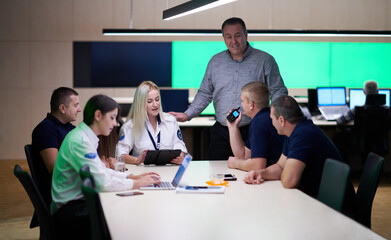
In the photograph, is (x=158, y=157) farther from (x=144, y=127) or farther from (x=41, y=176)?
(x=41, y=176)

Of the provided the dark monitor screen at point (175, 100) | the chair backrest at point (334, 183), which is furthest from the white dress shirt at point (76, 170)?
the dark monitor screen at point (175, 100)

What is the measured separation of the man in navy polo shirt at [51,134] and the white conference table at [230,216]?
728 mm

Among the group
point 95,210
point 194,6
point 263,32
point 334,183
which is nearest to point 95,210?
point 95,210

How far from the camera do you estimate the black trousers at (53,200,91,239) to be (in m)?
2.38

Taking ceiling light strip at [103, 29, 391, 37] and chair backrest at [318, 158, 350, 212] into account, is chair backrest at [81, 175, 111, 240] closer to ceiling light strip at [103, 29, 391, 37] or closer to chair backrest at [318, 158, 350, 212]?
chair backrest at [318, 158, 350, 212]

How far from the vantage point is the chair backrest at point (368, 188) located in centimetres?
242

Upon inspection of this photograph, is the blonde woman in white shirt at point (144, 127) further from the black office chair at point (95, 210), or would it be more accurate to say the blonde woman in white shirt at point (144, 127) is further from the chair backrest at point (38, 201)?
the black office chair at point (95, 210)

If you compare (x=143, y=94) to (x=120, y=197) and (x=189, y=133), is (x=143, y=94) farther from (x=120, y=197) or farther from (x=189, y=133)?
(x=189, y=133)

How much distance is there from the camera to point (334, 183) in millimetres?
2250

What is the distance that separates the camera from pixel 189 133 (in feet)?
20.5

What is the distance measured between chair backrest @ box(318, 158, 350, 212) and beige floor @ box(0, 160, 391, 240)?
1896mm

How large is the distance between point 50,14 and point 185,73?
9.73 feet

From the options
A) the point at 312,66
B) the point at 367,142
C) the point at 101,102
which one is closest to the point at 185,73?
the point at 312,66

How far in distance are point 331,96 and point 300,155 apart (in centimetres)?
493
